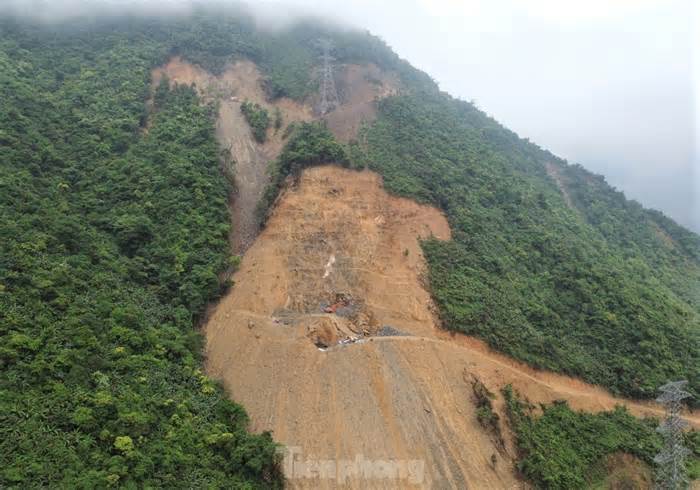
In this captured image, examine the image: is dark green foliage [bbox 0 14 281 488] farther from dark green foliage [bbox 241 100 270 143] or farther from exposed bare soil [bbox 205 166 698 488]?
dark green foliage [bbox 241 100 270 143]

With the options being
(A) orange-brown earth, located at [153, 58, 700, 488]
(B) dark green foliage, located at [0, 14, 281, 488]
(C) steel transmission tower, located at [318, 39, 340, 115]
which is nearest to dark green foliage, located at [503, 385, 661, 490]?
(A) orange-brown earth, located at [153, 58, 700, 488]

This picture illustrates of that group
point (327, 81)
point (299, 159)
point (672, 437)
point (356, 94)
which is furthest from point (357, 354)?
point (327, 81)

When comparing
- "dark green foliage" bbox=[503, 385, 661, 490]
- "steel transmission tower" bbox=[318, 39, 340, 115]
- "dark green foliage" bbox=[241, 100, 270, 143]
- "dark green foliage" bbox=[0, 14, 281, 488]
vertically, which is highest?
"steel transmission tower" bbox=[318, 39, 340, 115]

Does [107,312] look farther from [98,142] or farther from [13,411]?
[98,142]

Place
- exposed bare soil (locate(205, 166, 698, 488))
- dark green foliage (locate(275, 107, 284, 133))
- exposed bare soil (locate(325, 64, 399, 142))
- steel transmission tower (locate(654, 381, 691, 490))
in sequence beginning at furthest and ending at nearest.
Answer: dark green foliage (locate(275, 107, 284, 133)) < exposed bare soil (locate(325, 64, 399, 142)) < exposed bare soil (locate(205, 166, 698, 488)) < steel transmission tower (locate(654, 381, 691, 490))

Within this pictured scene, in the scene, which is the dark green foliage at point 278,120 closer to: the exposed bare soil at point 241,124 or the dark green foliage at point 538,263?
the exposed bare soil at point 241,124

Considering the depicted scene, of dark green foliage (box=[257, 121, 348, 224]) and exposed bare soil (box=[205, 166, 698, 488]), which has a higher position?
dark green foliage (box=[257, 121, 348, 224])

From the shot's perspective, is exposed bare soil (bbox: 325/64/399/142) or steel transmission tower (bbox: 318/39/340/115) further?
steel transmission tower (bbox: 318/39/340/115)
